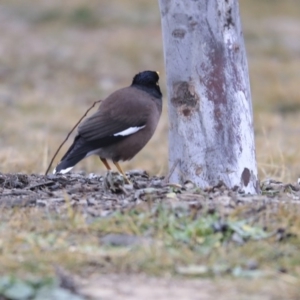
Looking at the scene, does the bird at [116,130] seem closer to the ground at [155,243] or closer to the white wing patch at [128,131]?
the white wing patch at [128,131]

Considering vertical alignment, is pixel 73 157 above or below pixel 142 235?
above

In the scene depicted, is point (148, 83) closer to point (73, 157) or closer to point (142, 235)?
point (73, 157)

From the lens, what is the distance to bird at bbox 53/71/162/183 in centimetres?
748

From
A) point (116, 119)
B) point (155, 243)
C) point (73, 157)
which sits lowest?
point (155, 243)

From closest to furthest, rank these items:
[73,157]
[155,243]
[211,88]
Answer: [155,243] < [211,88] < [73,157]

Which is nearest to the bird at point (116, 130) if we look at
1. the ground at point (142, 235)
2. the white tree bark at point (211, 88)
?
the ground at point (142, 235)

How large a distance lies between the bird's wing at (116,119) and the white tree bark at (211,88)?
1.22 meters

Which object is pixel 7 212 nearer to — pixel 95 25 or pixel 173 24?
pixel 173 24

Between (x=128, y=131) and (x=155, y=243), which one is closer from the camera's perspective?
(x=155, y=243)

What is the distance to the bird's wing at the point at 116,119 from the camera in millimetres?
7512

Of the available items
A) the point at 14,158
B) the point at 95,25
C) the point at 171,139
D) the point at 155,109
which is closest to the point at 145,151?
the point at 14,158

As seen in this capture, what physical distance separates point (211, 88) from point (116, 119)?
1.44 meters

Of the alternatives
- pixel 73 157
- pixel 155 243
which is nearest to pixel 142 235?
pixel 155 243

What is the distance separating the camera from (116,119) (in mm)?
7543
